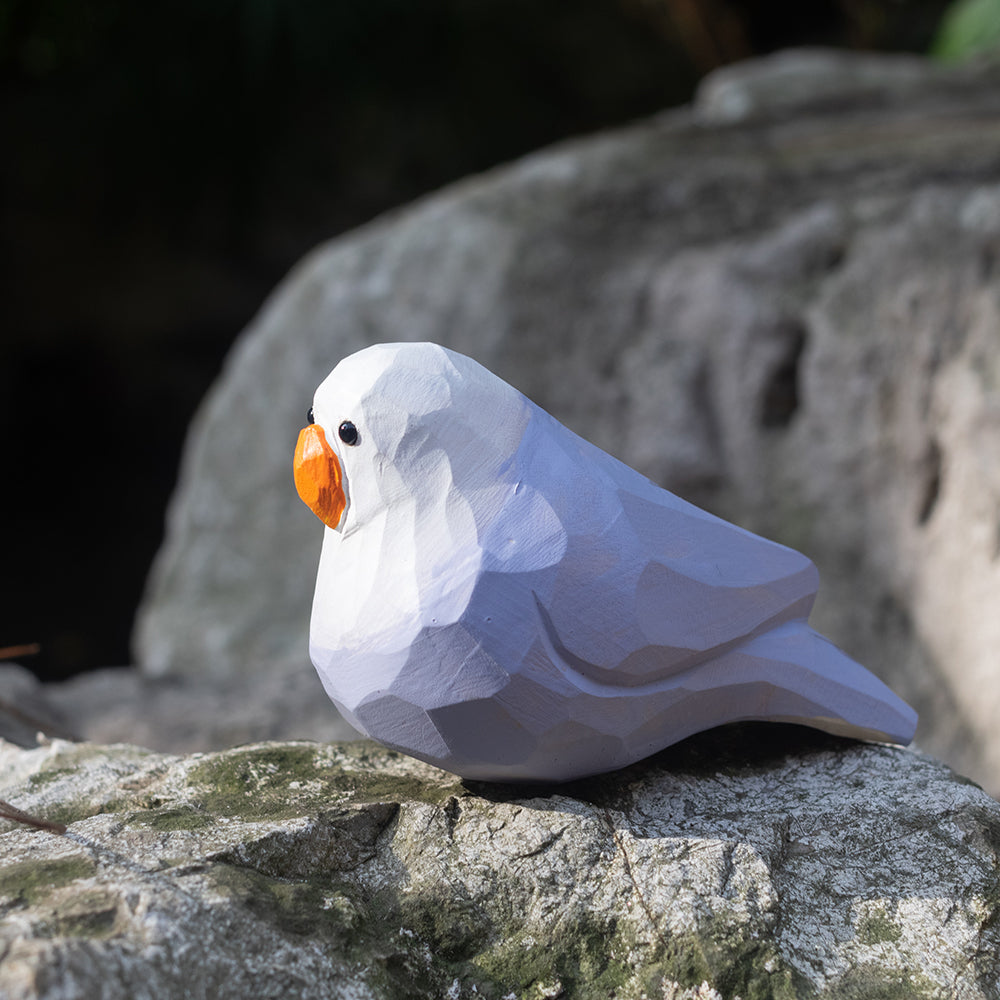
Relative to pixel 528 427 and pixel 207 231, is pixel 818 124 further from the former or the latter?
pixel 207 231

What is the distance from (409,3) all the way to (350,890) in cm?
525

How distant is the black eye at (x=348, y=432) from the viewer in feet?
4.83

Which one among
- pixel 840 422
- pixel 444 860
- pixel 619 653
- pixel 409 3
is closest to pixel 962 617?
pixel 840 422

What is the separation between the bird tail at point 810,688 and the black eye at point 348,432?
25.9 inches

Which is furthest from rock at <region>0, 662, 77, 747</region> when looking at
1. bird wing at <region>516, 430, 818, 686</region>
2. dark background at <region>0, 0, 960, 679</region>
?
dark background at <region>0, 0, 960, 679</region>

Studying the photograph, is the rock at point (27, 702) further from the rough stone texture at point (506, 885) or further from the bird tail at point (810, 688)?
the bird tail at point (810, 688)

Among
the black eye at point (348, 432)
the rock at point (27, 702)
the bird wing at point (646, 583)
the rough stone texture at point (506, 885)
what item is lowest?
the rock at point (27, 702)

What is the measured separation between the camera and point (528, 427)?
1.51m

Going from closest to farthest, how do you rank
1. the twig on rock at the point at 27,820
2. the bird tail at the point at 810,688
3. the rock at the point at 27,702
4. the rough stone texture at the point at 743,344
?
the twig on rock at the point at 27,820 < the bird tail at the point at 810,688 < the rock at the point at 27,702 < the rough stone texture at the point at 743,344

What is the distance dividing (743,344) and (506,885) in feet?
7.33

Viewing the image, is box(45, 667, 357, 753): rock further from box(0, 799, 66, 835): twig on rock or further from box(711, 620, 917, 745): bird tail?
box(711, 620, 917, 745): bird tail

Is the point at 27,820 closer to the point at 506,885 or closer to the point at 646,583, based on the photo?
the point at 506,885

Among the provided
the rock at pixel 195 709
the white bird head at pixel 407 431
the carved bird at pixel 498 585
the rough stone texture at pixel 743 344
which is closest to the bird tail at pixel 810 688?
the carved bird at pixel 498 585

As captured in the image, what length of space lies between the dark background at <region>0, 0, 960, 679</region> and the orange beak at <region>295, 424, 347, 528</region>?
4.45m
